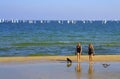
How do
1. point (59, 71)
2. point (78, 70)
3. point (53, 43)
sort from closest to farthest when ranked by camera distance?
point (59, 71), point (78, 70), point (53, 43)

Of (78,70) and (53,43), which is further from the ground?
(78,70)

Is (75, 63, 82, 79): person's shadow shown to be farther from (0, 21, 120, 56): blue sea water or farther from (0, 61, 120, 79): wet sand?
(0, 21, 120, 56): blue sea water

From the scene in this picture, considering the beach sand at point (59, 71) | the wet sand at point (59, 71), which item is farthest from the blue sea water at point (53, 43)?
the wet sand at point (59, 71)

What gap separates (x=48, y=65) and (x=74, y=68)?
2.67 metres

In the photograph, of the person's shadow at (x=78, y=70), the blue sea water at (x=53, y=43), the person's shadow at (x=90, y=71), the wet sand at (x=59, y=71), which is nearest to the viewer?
the wet sand at (x=59, y=71)

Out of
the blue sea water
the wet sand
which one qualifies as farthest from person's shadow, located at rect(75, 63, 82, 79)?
the blue sea water

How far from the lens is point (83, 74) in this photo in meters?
24.7

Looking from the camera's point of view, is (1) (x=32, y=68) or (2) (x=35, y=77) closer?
(2) (x=35, y=77)

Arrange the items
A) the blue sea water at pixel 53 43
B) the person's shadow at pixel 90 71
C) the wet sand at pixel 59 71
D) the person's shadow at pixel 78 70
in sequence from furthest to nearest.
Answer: the blue sea water at pixel 53 43 → the person's shadow at pixel 78 70 → the person's shadow at pixel 90 71 → the wet sand at pixel 59 71

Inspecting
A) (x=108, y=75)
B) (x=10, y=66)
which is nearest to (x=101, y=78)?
(x=108, y=75)

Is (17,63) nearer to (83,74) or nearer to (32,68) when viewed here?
(32,68)

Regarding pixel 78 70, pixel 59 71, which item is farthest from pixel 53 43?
pixel 59 71

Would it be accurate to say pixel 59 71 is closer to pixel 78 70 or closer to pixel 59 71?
pixel 59 71

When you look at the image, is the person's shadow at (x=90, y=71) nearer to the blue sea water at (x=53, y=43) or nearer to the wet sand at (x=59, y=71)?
the wet sand at (x=59, y=71)
